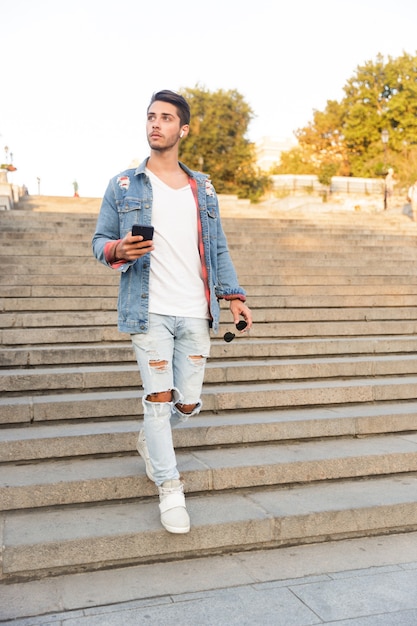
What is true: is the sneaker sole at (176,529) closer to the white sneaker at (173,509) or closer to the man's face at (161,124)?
the white sneaker at (173,509)

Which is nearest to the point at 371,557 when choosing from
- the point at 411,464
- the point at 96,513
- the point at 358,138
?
the point at 411,464

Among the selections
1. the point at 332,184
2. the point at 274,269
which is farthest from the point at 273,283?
the point at 332,184

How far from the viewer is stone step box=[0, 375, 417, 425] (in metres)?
4.70

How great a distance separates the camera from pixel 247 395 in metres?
5.21

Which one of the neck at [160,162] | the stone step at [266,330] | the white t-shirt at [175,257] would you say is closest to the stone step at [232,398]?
the stone step at [266,330]

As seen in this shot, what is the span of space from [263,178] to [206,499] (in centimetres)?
3926

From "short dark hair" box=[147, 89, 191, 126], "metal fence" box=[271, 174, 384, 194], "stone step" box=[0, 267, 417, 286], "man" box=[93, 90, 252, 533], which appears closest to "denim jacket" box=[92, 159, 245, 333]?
"man" box=[93, 90, 252, 533]

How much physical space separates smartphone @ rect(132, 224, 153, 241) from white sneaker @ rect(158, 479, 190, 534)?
48.7 inches

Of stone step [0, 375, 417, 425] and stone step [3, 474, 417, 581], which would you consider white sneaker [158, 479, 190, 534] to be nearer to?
stone step [3, 474, 417, 581]

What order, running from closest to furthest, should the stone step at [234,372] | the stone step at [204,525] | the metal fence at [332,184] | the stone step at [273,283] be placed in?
the stone step at [204,525] → the stone step at [234,372] → the stone step at [273,283] → the metal fence at [332,184]

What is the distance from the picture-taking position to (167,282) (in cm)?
347

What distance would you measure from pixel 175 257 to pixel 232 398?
1.93 meters

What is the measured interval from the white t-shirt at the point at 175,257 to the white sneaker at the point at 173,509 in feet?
2.84

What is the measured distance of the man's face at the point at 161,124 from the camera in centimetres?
351
